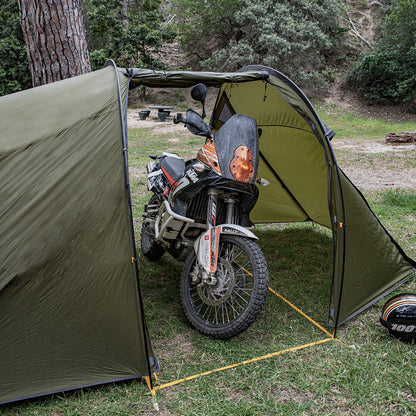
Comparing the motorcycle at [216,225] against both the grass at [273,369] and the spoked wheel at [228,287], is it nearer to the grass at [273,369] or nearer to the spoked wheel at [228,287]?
the spoked wheel at [228,287]

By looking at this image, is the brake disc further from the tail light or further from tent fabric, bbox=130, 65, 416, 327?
tent fabric, bbox=130, 65, 416, 327

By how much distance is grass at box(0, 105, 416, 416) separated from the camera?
2.24 metres

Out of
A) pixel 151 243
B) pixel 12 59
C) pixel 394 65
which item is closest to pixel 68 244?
pixel 151 243

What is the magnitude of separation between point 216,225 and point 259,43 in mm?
12389

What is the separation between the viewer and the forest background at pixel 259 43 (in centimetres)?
1401

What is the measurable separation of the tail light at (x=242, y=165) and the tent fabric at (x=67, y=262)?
2.74ft

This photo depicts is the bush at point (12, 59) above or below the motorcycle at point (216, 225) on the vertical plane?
below

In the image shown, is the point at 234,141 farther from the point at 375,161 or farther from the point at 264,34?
the point at 264,34

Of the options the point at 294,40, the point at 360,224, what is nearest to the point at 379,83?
the point at 294,40

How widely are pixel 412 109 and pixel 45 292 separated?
573 inches

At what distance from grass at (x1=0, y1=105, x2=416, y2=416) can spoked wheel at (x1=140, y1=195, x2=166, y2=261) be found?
0.23 metres

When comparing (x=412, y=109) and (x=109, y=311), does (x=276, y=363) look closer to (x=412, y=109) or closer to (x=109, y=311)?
(x=109, y=311)

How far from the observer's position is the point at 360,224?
3238mm

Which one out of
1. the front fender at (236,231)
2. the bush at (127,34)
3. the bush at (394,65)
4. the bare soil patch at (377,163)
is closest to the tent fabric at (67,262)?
the front fender at (236,231)
